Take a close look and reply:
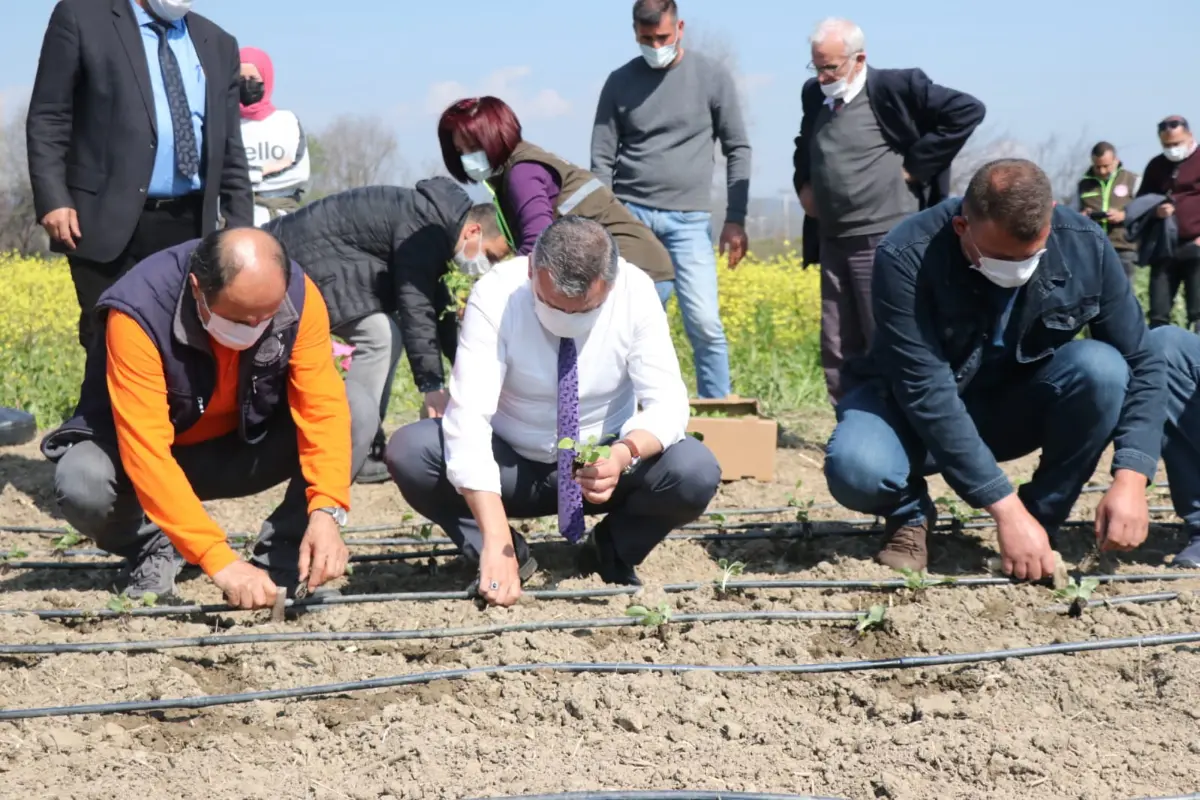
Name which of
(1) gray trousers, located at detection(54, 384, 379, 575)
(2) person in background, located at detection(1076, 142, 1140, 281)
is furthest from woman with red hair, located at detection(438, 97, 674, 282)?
(2) person in background, located at detection(1076, 142, 1140, 281)

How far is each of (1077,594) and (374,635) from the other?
1.88 meters

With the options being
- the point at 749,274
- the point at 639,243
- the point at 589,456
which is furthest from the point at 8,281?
the point at 589,456

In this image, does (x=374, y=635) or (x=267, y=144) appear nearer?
(x=374, y=635)

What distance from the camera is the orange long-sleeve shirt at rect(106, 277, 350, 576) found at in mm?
3293

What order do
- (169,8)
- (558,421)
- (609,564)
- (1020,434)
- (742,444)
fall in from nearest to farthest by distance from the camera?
(558,421)
(609,564)
(1020,434)
(169,8)
(742,444)

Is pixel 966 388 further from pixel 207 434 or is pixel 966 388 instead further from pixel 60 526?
pixel 60 526

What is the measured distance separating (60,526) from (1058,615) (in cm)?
365

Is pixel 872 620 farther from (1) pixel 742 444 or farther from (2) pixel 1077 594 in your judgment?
(1) pixel 742 444

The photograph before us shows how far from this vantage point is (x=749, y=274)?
397 inches

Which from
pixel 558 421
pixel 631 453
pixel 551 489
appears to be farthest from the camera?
pixel 551 489

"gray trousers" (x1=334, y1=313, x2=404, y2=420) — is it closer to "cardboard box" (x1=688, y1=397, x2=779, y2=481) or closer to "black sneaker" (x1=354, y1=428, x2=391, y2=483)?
"black sneaker" (x1=354, y1=428, x2=391, y2=483)

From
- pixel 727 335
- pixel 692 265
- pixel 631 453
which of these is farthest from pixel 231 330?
pixel 727 335

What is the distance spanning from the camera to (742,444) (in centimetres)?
545

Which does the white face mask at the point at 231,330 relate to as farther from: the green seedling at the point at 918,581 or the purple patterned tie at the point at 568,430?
the green seedling at the point at 918,581
